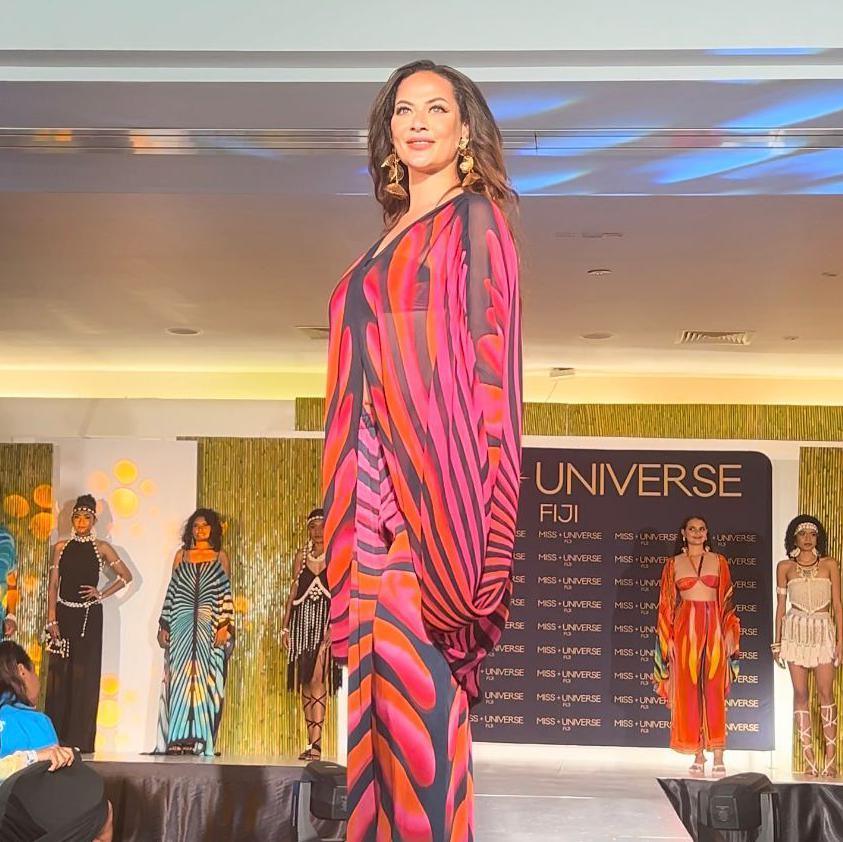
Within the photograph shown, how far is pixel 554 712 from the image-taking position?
924 cm

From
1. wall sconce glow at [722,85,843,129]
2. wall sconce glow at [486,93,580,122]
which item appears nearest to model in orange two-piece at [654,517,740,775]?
wall sconce glow at [722,85,843,129]

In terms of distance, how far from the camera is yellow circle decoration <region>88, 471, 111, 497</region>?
9242 mm

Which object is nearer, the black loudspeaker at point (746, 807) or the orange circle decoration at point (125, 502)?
the black loudspeaker at point (746, 807)

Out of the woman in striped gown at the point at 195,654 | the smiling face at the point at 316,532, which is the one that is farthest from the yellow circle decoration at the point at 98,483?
the smiling face at the point at 316,532

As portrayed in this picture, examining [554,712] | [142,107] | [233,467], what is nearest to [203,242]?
[142,107]

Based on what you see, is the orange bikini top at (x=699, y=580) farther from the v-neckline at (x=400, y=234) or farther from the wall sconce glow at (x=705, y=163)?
the v-neckline at (x=400, y=234)

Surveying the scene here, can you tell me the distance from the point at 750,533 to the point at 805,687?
1.14 meters

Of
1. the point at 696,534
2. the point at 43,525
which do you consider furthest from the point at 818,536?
the point at 43,525

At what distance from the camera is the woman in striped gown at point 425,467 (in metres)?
1.46

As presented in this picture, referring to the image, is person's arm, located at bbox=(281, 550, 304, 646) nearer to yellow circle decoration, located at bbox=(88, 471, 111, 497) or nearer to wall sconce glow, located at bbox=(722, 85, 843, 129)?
yellow circle decoration, located at bbox=(88, 471, 111, 497)

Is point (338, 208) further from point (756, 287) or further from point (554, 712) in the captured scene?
point (554, 712)

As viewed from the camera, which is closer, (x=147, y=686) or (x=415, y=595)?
(x=415, y=595)

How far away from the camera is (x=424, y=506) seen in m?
1.47

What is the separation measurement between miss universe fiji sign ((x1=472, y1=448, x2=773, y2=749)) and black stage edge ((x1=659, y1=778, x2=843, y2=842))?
1.52 metres
